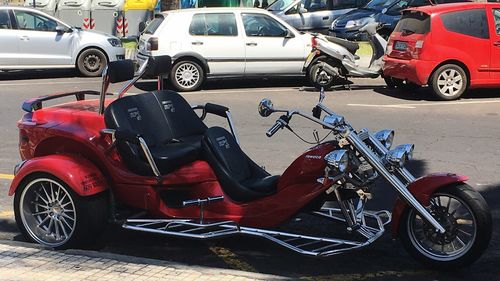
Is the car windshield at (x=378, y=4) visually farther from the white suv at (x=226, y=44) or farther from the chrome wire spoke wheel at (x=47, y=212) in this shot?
the chrome wire spoke wheel at (x=47, y=212)

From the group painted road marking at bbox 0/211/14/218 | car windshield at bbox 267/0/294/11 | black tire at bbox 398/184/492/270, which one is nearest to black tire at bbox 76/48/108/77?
car windshield at bbox 267/0/294/11

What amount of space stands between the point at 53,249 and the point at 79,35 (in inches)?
480

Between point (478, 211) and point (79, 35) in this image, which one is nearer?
point (478, 211)

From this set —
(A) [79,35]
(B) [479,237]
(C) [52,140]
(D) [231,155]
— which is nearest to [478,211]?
(B) [479,237]

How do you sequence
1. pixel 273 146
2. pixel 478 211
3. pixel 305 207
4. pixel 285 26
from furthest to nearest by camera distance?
pixel 285 26 → pixel 273 146 → pixel 305 207 → pixel 478 211

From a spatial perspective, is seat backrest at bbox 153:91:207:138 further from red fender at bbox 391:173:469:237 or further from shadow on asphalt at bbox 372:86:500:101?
shadow on asphalt at bbox 372:86:500:101

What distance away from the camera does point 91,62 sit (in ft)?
54.1

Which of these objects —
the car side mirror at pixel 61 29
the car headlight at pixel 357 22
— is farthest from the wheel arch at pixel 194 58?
the car headlight at pixel 357 22

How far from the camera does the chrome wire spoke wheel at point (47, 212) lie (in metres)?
5.17

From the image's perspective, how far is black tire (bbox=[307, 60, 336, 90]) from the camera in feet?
44.9

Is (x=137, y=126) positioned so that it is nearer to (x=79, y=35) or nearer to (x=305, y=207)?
(x=305, y=207)

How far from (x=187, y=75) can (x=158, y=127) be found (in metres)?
8.26

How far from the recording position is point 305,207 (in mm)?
4812

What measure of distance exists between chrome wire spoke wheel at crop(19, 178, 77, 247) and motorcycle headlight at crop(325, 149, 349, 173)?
199cm
